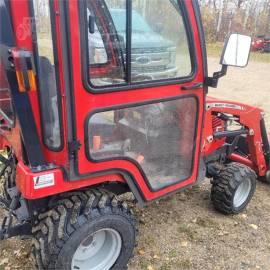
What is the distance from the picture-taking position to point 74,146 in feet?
7.66

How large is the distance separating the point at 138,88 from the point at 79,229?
3.27 feet

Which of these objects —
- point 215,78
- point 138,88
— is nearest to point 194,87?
point 215,78

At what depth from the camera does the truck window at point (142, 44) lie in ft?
7.71

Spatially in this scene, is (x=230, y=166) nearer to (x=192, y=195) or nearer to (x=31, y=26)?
(x=192, y=195)

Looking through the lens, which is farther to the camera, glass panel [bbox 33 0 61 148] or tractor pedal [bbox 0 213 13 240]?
tractor pedal [bbox 0 213 13 240]

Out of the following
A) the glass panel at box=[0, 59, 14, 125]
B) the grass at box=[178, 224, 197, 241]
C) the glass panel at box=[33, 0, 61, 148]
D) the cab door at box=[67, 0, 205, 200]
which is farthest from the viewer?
the grass at box=[178, 224, 197, 241]

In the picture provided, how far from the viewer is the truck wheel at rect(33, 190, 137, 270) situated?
2.44 m

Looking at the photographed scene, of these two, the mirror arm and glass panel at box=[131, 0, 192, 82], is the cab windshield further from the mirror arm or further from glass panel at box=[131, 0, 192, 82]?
the mirror arm

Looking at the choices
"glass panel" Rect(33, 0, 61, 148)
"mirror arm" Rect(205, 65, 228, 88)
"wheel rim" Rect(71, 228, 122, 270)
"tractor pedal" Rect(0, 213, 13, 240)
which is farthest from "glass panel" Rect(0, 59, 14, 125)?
"mirror arm" Rect(205, 65, 228, 88)

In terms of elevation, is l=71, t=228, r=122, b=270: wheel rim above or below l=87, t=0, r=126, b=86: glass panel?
below

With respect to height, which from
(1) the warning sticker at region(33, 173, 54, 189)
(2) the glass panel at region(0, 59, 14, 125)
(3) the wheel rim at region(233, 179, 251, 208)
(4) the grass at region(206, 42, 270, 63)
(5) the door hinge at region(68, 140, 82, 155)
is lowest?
(4) the grass at region(206, 42, 270, 63)

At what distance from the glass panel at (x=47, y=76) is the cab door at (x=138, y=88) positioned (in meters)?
0.14

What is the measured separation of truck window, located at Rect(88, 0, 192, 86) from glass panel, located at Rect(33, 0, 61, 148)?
237 mm

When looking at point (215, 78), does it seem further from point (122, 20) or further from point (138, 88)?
point (122, 20)
